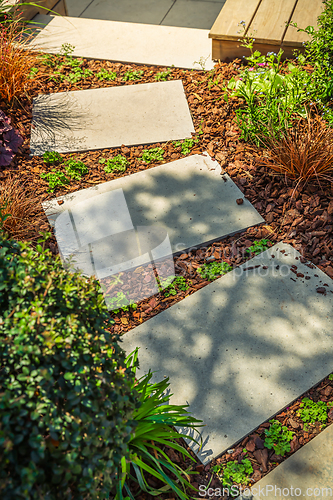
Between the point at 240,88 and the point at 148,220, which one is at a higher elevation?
the point at 240,88

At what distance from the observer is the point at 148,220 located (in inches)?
118

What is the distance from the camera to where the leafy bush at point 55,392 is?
115 centimetres

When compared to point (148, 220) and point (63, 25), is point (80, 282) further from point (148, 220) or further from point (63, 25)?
point (63, 25)

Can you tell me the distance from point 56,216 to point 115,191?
55 centimetres

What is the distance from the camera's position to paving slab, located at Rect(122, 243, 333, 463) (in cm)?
214

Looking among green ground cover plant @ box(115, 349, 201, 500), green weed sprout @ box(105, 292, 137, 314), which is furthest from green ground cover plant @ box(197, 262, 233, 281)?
green ground cover plant @ box(115, 349, 201, 500)

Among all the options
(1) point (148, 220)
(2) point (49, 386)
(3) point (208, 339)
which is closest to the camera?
(2) point (49, 386)

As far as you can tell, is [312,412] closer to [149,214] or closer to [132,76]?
[149,214]

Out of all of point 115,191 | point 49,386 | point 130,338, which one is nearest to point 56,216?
point 115,191

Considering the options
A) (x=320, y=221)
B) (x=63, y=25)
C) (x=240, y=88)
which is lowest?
(x=320, y=221)

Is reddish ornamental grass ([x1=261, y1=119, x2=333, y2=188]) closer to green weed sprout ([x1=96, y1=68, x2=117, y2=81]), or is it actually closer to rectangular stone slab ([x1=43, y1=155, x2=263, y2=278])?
rectangular stone slab ([x1=43, y1=155, x2=263, y2=278])

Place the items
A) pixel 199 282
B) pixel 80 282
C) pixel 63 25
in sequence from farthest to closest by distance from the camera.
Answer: pixel 63 25 < pixel 199 282 < pixel 80 282

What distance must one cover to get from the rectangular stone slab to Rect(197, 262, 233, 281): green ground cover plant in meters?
0.21

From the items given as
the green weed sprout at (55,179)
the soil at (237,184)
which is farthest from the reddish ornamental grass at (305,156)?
the green weed sprout at (55,179)
